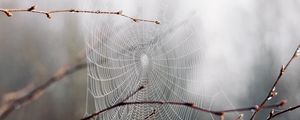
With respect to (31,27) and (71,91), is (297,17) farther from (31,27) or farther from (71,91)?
(31,27)

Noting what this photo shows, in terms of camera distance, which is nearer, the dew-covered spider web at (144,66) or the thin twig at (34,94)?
the thin twig at (34,94)

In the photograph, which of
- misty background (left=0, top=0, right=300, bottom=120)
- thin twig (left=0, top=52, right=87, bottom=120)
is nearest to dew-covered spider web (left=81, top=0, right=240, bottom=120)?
misty background (left=0, top=0, right=300, bottom=120)

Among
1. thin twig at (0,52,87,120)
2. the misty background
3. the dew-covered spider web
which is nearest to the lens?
thin twig at (0,52,87,120)

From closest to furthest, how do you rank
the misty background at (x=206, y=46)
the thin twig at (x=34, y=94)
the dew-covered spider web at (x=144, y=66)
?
1. the thin twig at (x=34, y=94)
2. the dew-covered spider web at (x=144, y=66)
3. the misty background at (x=206, y=46)

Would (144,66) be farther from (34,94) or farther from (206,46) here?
(34,94)

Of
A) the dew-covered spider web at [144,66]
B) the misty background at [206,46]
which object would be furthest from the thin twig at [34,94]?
the dew-covered spider web at [144,66]

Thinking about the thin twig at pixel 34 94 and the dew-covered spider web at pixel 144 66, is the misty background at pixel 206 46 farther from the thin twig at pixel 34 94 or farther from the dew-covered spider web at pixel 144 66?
the thin twig at pixel 34 94

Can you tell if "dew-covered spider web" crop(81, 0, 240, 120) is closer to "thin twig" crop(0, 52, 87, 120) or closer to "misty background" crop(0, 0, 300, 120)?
"misty background" crop(0, 0, 300, 120)

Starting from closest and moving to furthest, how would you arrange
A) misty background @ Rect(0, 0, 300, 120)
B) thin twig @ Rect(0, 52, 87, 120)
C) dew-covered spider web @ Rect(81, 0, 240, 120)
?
1. thin twig @ Rect(0, 52, 87, 120)
2. dew-covered spider web @ Rect(81, 0, 240, 120)
3. misty background @ Rect(0, 0, 300, 120)
